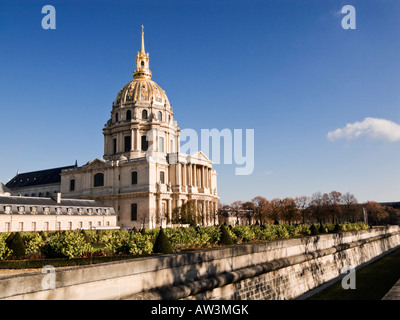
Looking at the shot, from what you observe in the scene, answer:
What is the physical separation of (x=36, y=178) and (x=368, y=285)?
83320 millimetres

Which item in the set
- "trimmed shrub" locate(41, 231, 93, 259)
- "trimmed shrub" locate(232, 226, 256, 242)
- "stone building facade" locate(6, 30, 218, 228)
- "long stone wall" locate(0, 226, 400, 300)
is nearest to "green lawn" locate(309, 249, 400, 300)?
"long stone wall" locate(0, 226, 400, 300)

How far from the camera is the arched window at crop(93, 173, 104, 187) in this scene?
72.5m

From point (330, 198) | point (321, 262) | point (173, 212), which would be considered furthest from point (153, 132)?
point (321, 262)

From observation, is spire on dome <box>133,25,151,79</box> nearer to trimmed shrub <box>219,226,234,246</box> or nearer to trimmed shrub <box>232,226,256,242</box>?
trimmed shrub <box>232,226,256,242</box>

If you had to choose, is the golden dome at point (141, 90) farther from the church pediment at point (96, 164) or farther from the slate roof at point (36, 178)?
the slate roof at point (36, 178)

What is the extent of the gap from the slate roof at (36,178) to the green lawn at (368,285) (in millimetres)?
71519

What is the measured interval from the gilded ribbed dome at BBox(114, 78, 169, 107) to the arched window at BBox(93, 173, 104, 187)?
57.4 ft

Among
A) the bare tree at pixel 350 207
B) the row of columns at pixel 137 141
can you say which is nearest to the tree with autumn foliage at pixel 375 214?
the bare tree at pixel 350 207

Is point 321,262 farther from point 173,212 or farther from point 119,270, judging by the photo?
point 173,212

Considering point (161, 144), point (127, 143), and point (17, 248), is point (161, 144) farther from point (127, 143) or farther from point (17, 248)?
point (17, 248)

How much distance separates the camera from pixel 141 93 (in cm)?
8069

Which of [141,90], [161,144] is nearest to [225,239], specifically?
[161,144]

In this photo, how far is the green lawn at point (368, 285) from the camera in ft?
54.2
